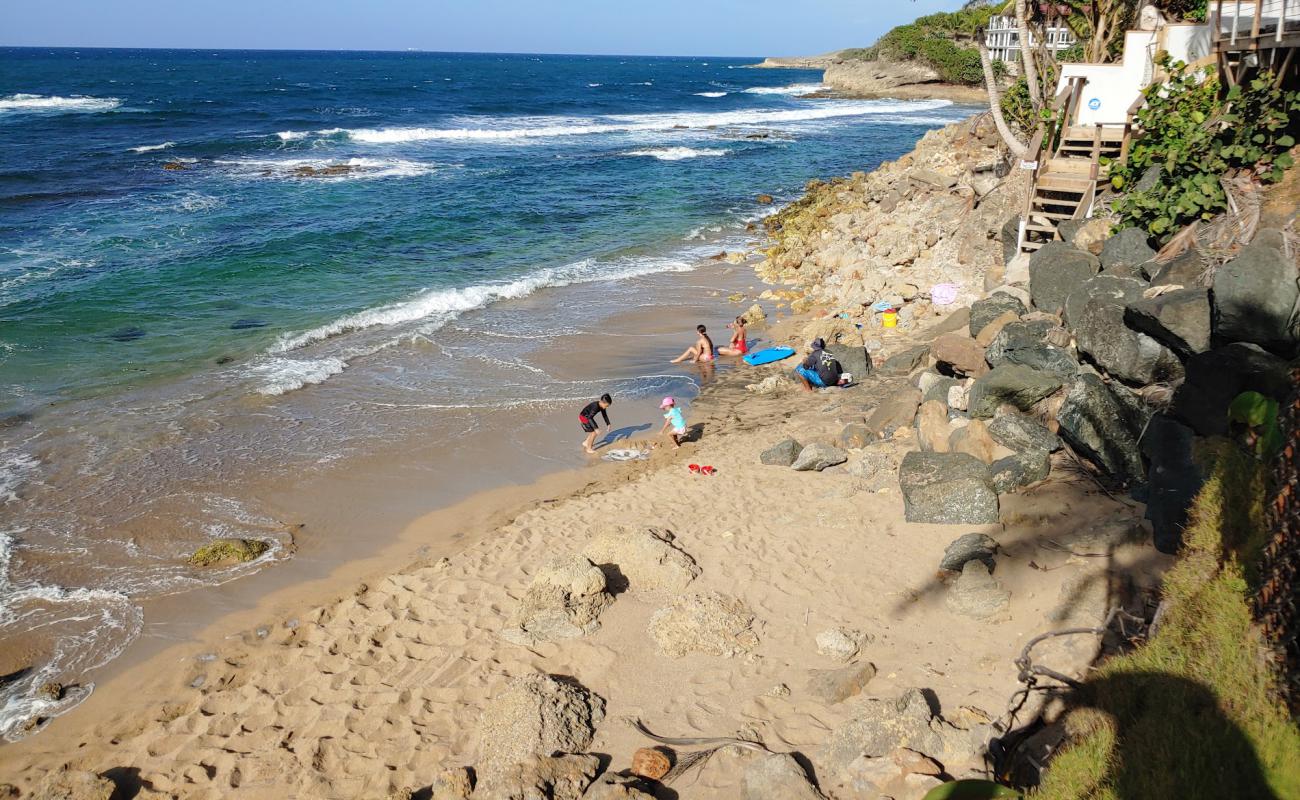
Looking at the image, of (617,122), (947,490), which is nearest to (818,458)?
(947,490)

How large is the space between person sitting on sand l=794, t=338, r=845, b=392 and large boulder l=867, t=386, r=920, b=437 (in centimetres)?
202

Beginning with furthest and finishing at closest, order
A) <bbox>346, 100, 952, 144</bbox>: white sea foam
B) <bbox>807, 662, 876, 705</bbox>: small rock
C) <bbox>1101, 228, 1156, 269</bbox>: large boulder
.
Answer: <bbox>346, 100, 952, 144</bbox>: white sea foam < <bbox>1101, 228, 1156, 269</bbox>: large boulder < <bbox>807, 662, 876, 705</bbox>: small rock

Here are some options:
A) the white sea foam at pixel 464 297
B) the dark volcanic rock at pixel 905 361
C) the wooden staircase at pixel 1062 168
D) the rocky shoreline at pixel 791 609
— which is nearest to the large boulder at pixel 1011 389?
the rocky shoreline at pixel 791 609

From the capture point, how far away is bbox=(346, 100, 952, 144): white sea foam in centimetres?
4803

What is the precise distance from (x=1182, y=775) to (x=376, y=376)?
12.8 meters

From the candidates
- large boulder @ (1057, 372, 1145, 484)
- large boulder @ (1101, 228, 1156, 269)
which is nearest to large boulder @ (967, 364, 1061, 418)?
large boulder @ (1057, 372, 1145, 484)

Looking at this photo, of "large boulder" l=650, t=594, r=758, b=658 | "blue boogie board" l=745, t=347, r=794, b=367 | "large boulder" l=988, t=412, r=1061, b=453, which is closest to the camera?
"large boulder" l=650, t=594, r=758, b=658

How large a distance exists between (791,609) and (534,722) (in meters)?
2.47

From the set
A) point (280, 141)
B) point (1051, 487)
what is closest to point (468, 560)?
point (1051, 487)

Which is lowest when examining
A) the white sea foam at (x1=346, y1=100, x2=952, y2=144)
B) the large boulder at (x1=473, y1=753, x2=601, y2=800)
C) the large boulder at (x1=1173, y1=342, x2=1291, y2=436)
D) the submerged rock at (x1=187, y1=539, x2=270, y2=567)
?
the submerged rock at (x1=187, y1=539, x2=270, y2=567)

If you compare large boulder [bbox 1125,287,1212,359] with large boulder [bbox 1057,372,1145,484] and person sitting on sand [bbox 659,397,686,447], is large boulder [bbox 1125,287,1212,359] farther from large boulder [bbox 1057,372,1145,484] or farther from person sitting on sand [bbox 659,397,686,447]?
person sitting on sand [bbox 659,397,686,447]

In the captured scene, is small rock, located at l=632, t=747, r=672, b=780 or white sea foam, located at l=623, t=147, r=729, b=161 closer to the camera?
small rock, located at l=632, t=747, r=672, b=780

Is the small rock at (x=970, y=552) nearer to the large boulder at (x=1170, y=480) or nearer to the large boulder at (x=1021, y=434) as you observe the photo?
the large boulder at (x=1170, y=480)

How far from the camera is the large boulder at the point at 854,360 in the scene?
13.0 m
